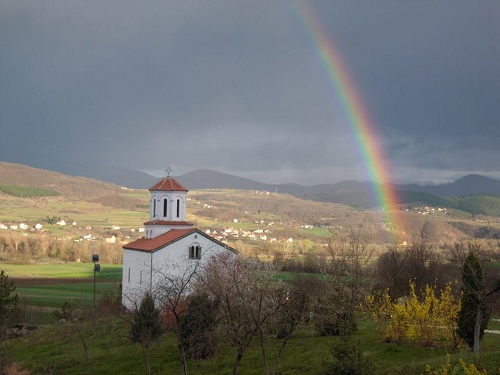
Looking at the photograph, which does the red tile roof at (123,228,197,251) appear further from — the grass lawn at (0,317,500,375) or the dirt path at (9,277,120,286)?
the dirt path at (9,277,120,286)

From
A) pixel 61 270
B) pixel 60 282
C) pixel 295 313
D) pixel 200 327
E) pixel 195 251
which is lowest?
pixel 60 282

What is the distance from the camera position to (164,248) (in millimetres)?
44844

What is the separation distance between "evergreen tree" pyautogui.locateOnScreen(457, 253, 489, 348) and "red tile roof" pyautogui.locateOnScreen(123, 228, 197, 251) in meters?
26.8

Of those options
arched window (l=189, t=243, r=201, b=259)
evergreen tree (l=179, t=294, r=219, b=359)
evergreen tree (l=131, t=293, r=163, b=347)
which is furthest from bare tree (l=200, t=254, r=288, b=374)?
arched window (l=189, t=243, r=201, b=259)

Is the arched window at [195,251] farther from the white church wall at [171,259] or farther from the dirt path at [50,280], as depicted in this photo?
the dirt path at [50,280]

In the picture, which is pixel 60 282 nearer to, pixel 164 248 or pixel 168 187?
pixel 168 187

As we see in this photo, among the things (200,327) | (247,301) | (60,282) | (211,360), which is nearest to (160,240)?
(211,360)

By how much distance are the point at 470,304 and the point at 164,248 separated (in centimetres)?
2759

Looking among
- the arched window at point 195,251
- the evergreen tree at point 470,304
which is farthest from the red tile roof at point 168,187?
the evergreen tree at point 470,304

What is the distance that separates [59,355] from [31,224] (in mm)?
141013

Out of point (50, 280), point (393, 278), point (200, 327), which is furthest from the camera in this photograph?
point (50, 280)

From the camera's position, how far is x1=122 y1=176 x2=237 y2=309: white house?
44.5 m

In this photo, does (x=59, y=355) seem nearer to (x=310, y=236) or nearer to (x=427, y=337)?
(x=427, y=337)

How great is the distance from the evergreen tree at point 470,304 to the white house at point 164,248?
22211 mm
